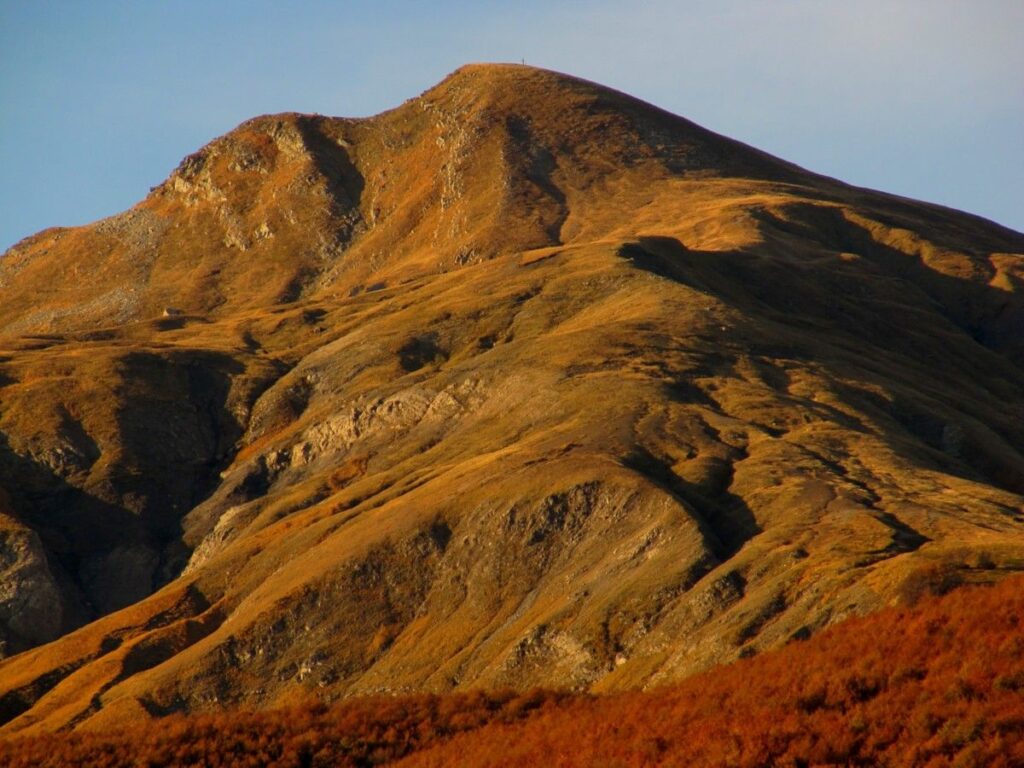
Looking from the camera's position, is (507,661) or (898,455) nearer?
(507,661)

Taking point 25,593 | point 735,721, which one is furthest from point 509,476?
point 25,593

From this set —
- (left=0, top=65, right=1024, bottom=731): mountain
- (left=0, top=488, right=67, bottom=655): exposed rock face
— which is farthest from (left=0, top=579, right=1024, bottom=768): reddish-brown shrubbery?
(left=0, top=488, right=67, bottom=655): exposed rock face

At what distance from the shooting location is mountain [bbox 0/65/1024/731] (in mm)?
72375

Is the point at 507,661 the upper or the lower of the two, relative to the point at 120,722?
upper

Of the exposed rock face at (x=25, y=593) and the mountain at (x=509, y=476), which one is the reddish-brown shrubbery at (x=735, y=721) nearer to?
the mountain at (x=509, y=476)

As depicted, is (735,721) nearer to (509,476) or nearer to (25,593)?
(509,476)

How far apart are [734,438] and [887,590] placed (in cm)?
4292

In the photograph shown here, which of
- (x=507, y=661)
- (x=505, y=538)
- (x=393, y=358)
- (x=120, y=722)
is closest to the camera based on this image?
(x=507, y=661)

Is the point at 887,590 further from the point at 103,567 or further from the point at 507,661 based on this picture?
the point at 103,567

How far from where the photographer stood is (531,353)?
130375 mm

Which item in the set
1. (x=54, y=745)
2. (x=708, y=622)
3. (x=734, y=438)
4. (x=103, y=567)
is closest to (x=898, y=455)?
(x=734, y=438)

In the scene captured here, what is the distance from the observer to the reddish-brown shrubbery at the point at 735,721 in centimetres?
3969

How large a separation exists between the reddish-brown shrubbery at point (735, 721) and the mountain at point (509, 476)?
7659mm

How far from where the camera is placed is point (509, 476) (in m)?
94.3
